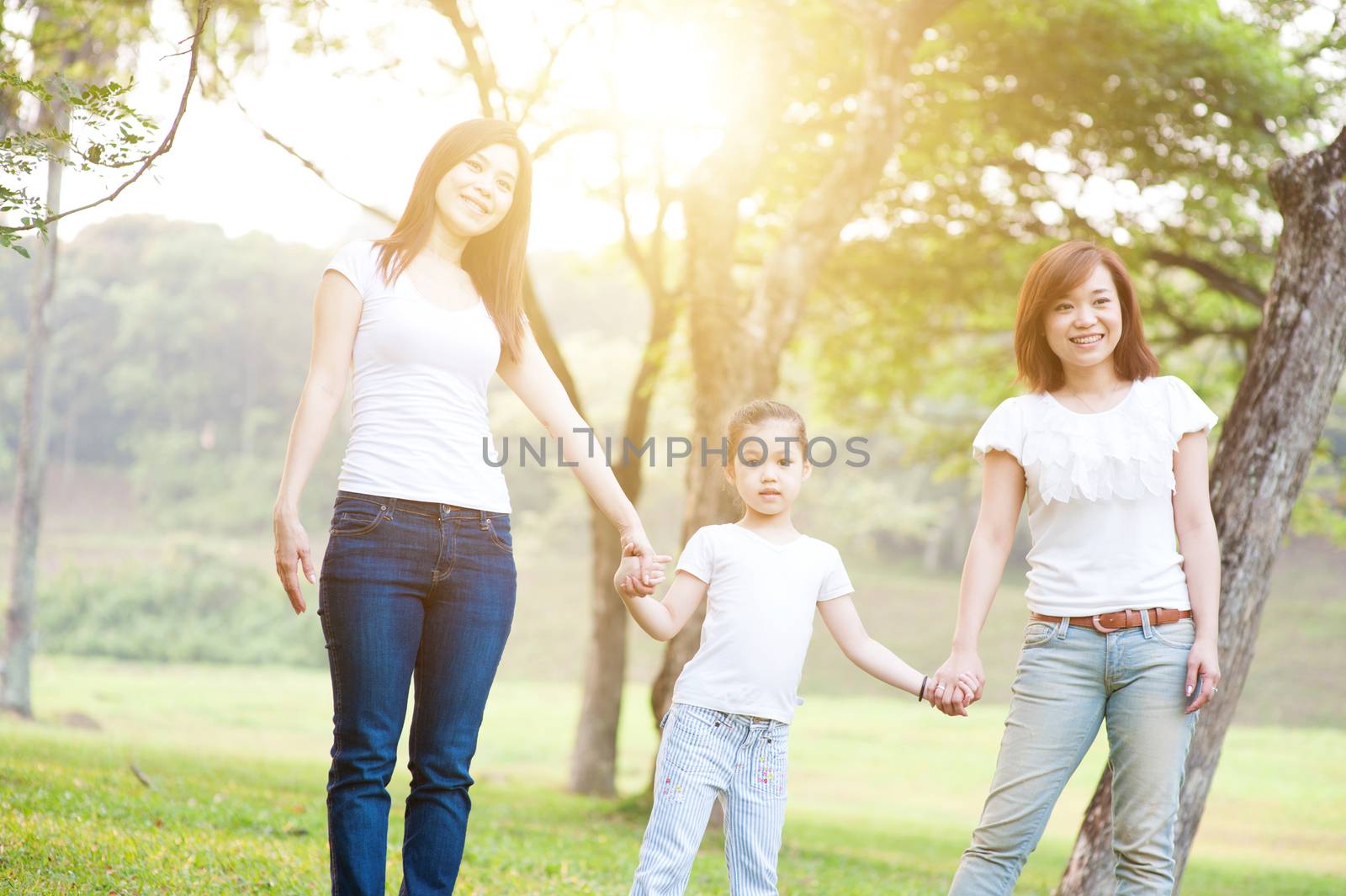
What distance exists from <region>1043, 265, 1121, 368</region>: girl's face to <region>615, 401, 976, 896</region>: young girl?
2.37 feet

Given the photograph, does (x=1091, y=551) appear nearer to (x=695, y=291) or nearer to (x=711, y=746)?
(x=711, y=746)

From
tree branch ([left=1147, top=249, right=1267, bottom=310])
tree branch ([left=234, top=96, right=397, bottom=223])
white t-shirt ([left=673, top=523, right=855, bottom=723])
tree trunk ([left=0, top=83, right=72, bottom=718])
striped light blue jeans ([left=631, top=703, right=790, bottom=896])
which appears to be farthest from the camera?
tree trunk ([left=0, top=83, right=72, bottom=718])

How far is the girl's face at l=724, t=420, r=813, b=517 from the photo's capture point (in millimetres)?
2980

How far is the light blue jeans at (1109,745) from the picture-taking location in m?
2.84

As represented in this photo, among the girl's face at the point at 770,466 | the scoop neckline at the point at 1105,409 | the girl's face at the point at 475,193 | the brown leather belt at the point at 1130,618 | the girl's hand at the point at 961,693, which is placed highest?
the girl's face at the point at 475,193

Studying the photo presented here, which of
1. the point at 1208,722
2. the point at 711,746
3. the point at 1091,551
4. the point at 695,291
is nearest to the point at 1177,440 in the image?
the point at 1091,551

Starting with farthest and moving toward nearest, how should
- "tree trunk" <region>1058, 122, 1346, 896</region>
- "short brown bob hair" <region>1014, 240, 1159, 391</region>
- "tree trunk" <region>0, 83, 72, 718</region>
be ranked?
"tree trunk" <region>0, 83, 72, 718</region> → "tree trunk" <region>1058, 122, 1346, 896</region> → "short brown bob hair" <region>1014, 240, 1159, 391</region>

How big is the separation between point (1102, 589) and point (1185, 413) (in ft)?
1.65

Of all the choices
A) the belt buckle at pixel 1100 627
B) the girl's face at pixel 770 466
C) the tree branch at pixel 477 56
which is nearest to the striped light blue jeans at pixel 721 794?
the girl's face at pixel 770 466

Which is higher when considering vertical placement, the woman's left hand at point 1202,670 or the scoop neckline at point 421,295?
the scoop neckline at point 421,295

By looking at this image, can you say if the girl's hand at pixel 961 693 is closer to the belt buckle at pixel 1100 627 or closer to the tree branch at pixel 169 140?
the belt buckle at pixel 1100 627

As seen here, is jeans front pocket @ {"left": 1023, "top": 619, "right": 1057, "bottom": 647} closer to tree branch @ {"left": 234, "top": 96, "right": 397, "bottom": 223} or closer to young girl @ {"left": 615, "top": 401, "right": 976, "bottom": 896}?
young girl @ {"left": 615, "top": 401, "right": 976, "bottom": 896}

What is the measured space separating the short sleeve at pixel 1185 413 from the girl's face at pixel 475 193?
1.75 m

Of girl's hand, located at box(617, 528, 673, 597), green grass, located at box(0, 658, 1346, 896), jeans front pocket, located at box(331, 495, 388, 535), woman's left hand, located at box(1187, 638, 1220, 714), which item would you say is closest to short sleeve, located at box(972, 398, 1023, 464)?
woman's left hand, located at box(1187, 638, 1220, 714)
